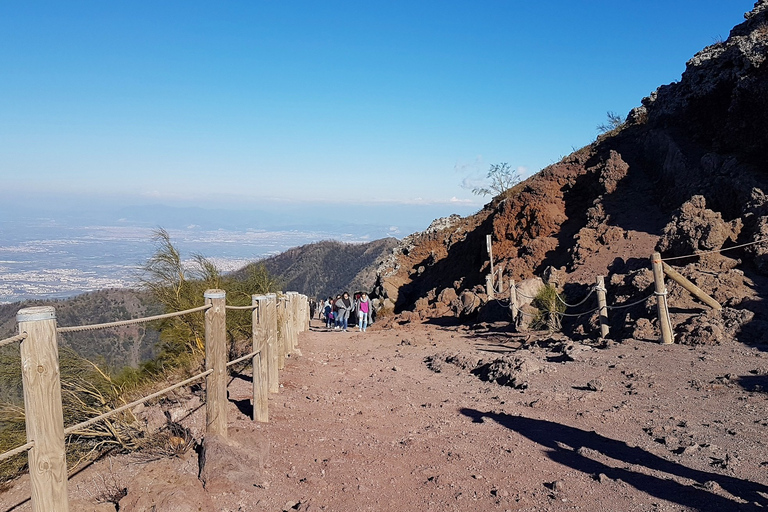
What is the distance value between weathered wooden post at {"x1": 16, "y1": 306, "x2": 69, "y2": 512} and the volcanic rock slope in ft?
29.7

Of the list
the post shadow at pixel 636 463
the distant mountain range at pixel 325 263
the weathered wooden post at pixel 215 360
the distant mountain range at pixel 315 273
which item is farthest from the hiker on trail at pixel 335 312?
Answer: the distant mountain range at pixel 325 263

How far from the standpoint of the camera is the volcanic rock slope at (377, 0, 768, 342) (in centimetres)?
1112

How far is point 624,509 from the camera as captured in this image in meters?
4.08

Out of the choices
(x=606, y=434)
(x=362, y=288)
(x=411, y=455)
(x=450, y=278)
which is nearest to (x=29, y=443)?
(x=411, y=455)

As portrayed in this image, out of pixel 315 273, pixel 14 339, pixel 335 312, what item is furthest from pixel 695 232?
pixel 315 273

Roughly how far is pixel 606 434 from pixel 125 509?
4.36 metres

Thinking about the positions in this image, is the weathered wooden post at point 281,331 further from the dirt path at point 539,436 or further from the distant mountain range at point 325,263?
the distant mountain range at point 325,263

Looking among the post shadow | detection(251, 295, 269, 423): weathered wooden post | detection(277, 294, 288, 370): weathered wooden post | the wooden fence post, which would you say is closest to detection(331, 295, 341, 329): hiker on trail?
the wooden fence post

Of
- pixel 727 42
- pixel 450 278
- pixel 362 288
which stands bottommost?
pixel 362 288

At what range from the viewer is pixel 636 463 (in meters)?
4.96

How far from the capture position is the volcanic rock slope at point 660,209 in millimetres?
11125

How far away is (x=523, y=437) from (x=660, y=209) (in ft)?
44.6

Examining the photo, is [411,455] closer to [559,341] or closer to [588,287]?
[559,341]

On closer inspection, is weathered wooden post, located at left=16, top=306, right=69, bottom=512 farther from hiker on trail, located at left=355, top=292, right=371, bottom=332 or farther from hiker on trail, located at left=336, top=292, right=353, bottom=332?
hiker on trail, located at left=336, top=292, right=353, bottom=332
